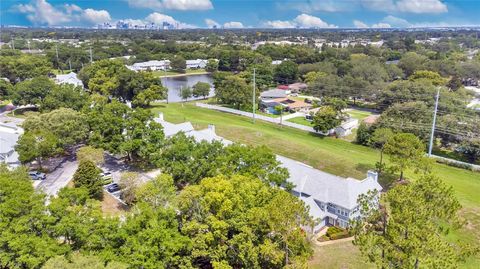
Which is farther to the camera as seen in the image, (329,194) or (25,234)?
(329,194)

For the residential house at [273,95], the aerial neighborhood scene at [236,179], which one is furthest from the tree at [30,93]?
the residential house at [273,95]

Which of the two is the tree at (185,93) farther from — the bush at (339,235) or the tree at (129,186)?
the bush at (339,235)

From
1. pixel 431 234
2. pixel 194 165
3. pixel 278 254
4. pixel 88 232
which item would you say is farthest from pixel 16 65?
pixel 431 234

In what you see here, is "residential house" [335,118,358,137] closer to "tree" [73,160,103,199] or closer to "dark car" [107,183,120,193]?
"dark car" [107,183,120,193]

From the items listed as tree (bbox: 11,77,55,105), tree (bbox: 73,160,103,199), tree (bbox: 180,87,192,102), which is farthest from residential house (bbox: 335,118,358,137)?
tree (bbox: 11,77,55,105)

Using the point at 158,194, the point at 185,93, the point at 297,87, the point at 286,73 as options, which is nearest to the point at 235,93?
the point at 185,93

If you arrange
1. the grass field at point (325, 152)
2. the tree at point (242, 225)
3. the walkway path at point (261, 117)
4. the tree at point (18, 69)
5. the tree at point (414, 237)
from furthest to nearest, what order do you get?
the tree at point (18, 69) → the walkway path at point (261, 117) → the grass field at point (325, 152) → the tree at point (242, 225) → the tree at point (414, 237)

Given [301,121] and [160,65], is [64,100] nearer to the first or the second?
[301,121]
